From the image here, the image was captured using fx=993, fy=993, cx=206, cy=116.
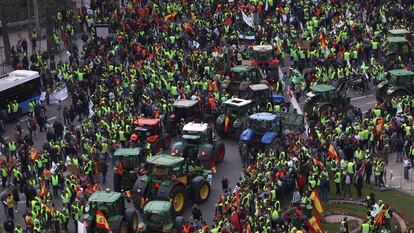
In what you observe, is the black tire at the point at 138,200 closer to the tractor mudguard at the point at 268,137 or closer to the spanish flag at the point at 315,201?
the spanish flag at the point at 315,201

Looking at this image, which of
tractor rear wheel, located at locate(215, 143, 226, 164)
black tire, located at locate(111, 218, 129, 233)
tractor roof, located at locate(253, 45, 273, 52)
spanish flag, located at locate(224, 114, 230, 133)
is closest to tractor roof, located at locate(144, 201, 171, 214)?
black tire, located at locate(111, 218, 129, 233)

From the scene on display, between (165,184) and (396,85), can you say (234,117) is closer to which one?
(396,85)

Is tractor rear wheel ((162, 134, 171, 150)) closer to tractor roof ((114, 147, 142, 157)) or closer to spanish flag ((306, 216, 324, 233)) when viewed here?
tractor roof ((114, 147, 142, 157))

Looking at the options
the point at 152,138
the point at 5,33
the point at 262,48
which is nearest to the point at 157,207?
the point at 152,138

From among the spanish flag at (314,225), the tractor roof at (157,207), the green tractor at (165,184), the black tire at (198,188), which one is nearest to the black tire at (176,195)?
the green tractor at (165,184)

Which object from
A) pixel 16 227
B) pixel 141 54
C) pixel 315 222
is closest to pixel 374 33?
pixel 141 54

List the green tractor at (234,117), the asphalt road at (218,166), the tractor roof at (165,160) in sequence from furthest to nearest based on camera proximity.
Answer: the green tractor at (234,117), the asphalt road at (218,166), the tractor roof at (165,160)

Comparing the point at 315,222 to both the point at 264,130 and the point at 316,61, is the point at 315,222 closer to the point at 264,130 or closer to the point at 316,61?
the point at 264,130
